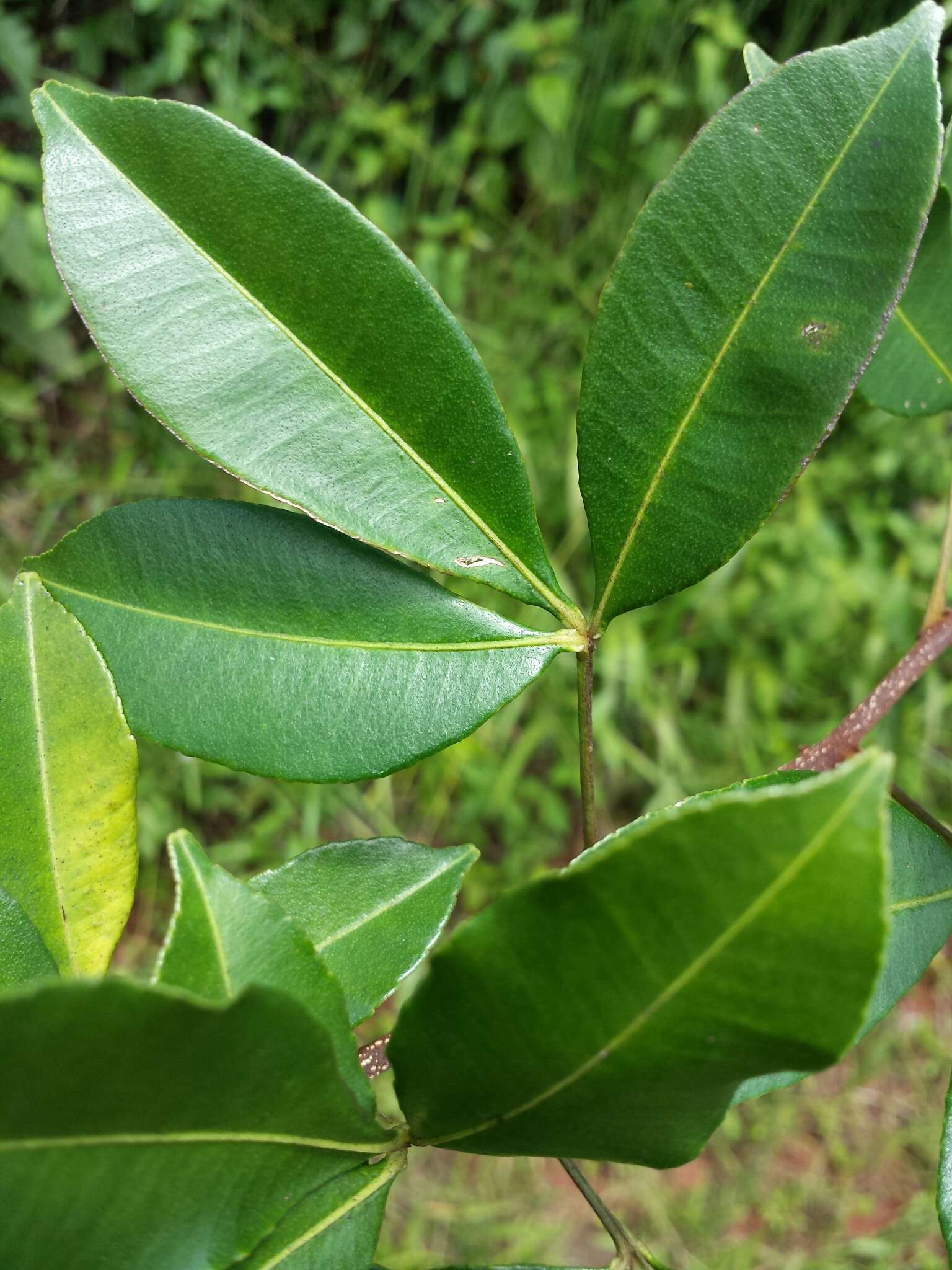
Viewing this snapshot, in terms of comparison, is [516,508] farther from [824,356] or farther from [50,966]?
[50,966]

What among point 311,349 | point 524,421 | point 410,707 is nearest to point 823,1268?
point 524,421

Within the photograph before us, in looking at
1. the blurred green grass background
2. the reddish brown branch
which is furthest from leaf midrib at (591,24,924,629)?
the blurred green grass background

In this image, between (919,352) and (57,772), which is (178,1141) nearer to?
(57,772)

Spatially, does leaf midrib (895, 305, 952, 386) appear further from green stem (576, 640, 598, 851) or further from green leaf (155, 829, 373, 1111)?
green leaf (155, 829, 373, 1111)

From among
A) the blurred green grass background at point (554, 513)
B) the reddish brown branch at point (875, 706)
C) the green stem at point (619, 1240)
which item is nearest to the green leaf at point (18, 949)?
the green stem at point (619, 1240)

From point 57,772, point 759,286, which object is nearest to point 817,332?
point 759,286

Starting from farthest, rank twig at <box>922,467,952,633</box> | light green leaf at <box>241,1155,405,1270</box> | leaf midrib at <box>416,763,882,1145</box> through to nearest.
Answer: twig at <box>922,467,952,633</box>, light green leaf at <box>241,1155,405,1270</box>, leaf midrib at <box>416,763,882,1145</box>
